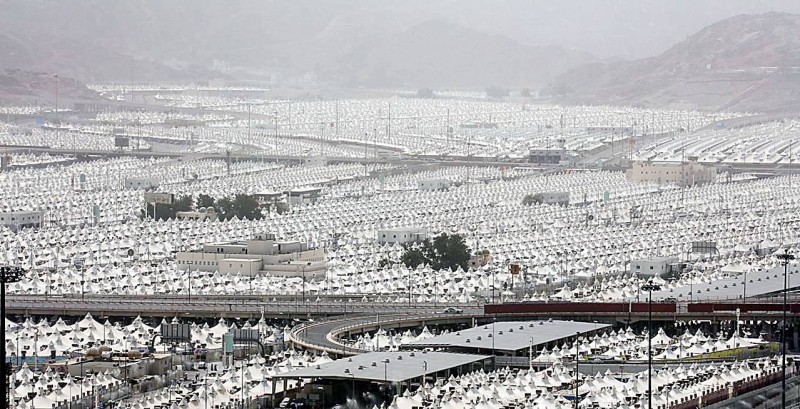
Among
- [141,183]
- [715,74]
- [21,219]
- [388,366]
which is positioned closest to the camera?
[388,366]

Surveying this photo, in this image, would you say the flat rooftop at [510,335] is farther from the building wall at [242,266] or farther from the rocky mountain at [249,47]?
the rocky mountain at [249,47]

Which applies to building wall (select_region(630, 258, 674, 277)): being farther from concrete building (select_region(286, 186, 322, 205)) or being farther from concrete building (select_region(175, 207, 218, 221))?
concrete building (select_region(286, 186, 322, 205))

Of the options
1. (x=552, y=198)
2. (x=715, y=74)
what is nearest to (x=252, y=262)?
(x=552, y=198)

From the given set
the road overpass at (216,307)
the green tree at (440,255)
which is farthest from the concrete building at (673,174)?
the road overpass at (216,307)

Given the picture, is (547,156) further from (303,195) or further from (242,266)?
(242,266)

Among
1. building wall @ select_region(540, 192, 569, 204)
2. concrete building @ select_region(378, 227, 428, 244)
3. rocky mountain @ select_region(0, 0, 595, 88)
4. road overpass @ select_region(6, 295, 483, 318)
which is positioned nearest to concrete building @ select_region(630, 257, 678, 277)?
road overpass @ select_region(6, 295, 483, 318)
